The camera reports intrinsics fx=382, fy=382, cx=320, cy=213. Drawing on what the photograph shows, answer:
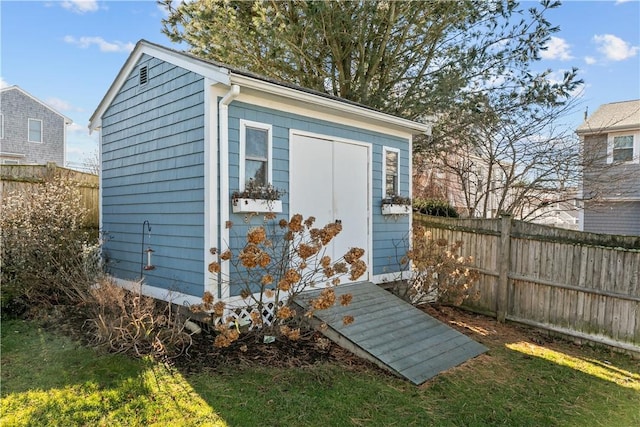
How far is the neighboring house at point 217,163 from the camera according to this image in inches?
186

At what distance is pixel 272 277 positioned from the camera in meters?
4.77

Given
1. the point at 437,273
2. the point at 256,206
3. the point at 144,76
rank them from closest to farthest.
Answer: the point at 256,206 → the point at 144,76 → the point at 437,273

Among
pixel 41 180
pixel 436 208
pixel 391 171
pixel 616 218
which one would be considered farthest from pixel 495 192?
pixel 41 180

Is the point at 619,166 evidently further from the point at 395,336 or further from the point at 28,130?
the point at 28,130

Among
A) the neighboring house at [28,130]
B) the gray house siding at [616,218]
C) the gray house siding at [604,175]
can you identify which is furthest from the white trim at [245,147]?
the neighboring house at [28,130]

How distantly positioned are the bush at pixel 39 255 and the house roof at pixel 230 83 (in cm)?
192

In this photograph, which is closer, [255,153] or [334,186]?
[255,153]

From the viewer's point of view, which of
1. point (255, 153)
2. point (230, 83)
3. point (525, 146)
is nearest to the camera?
point (230, 83)

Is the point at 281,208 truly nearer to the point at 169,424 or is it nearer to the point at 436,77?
the point at 169,424

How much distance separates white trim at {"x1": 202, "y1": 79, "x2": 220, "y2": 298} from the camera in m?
4.65

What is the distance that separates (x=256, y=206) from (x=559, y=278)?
4.67 meters

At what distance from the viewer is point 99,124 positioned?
7.06 metres

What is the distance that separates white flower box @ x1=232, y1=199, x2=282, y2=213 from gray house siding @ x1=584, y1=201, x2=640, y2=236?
42.2 feet

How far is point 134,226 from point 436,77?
7.33 metres
